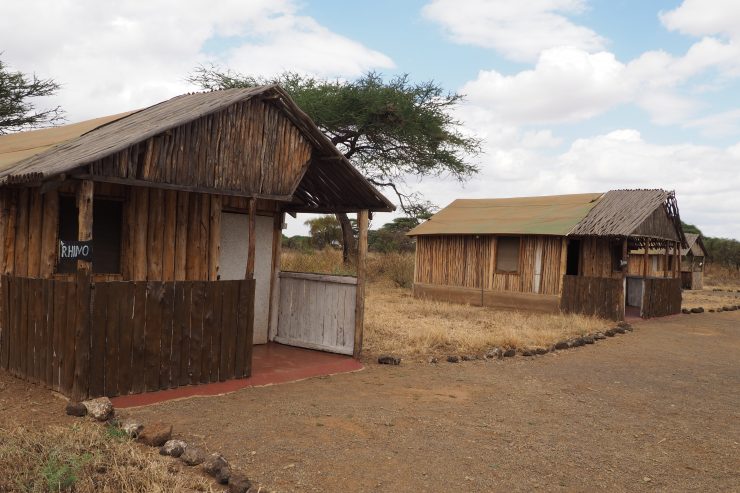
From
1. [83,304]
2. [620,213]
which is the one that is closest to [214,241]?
[83,304]

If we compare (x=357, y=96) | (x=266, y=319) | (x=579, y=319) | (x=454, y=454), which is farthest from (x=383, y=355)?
(x=357, y=96)

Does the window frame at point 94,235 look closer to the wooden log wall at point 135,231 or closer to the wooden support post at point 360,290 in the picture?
the wooden log wall at point 135,231

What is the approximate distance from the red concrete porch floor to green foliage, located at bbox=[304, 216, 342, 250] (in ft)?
114

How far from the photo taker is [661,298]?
19.2 meters

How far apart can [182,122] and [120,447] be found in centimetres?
354

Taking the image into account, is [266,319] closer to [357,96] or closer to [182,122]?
[182,122]

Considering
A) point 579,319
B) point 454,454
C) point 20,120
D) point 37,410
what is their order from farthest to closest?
point 20,120, point 579,319, point 37,410, point 454,454

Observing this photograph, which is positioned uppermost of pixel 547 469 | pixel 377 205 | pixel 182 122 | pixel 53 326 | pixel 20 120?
pixel 20 120

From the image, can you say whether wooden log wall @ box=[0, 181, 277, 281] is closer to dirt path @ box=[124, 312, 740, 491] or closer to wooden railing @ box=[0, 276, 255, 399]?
wooden railing @ box=[0, 276, 255, 399]

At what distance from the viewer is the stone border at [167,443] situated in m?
4.63

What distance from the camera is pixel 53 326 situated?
676cm

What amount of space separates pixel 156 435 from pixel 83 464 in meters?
0.81

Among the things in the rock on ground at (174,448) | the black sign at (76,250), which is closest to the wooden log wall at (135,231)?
the black sign at (76,250)

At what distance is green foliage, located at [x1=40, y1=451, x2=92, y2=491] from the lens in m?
4.31
